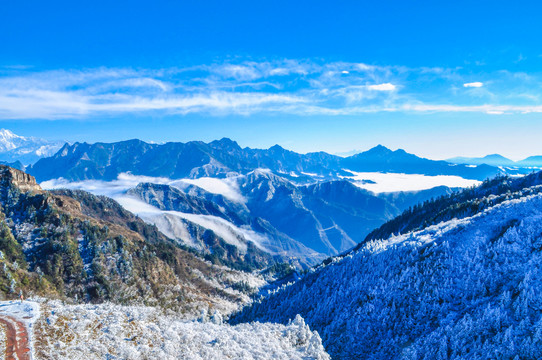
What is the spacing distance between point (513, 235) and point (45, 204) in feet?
734

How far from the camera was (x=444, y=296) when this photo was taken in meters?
79.2

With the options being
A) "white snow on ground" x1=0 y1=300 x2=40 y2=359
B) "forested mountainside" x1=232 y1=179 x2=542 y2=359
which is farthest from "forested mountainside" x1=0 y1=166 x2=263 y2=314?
"forested mountainside" x1=232 y1=179 x2=542 y2=359

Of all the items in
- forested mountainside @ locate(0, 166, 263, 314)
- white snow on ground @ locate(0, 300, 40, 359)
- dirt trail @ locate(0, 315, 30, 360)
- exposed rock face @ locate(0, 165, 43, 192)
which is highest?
exposed rock face @ locate(0, 165, 43, 192)

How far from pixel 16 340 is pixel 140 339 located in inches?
663

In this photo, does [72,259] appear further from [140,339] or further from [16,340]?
[140,339]

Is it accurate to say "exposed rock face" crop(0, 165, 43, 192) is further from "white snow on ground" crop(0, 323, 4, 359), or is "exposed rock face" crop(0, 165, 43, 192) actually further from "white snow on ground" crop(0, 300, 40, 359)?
"white snow on ground" crop(0, 323, 4, 359)

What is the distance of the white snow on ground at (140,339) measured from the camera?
4575cm

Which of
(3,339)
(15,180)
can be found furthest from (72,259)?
(3,339)

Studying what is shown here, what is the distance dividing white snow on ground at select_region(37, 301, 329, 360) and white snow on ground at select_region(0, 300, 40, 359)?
127cm

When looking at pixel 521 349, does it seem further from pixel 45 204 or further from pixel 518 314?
pixel 45 204

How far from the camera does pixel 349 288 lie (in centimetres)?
10300

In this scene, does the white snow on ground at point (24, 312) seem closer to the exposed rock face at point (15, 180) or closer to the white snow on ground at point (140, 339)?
the white snow on ground at point (140, 339)

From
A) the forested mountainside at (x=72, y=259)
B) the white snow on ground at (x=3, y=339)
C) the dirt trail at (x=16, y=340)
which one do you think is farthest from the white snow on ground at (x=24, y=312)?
the forested mountainside at (x=72, y=259)

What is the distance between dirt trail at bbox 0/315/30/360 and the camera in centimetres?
4066
